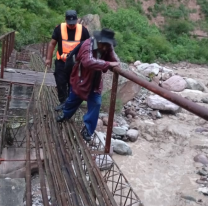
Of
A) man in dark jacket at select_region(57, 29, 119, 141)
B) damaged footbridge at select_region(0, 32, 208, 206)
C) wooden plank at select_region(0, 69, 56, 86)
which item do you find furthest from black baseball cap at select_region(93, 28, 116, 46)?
wooden plank at select_region(0, 69, 56, 86)

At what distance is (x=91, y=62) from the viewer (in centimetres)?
301

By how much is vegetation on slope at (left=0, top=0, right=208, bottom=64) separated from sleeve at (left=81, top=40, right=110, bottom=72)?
9.36 meters

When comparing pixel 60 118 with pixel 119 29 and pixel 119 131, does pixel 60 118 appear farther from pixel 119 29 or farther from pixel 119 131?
pixel 119 29

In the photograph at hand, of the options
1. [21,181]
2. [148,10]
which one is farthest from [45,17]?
[148,10]

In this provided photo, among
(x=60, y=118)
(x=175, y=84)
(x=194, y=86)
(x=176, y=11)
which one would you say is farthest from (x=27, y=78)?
(x=176, y=11)

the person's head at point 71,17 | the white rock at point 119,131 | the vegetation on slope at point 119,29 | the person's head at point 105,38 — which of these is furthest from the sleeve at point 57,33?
the vegetation on slope at point 119,29

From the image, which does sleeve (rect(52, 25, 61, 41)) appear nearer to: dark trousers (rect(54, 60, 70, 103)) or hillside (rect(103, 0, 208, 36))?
dark trousers (rect(54, 60, 70, 103))

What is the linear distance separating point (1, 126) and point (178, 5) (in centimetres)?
3213

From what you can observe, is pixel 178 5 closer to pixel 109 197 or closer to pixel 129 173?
pixel 129 173

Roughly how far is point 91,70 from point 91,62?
0.71ft

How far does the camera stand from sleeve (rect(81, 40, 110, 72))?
2.96 m

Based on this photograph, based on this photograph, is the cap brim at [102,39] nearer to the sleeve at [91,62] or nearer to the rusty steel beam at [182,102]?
the sleeve at [91,62]

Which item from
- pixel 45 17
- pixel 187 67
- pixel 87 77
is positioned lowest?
pixel 187 67

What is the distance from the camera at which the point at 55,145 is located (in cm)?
339
